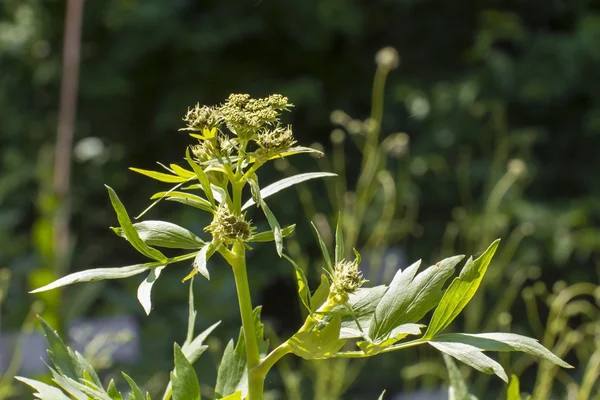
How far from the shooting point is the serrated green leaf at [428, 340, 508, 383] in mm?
321

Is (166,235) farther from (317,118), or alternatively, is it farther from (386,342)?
(317,118)

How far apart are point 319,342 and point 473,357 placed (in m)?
0.07

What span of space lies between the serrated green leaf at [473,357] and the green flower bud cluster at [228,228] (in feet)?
0.32

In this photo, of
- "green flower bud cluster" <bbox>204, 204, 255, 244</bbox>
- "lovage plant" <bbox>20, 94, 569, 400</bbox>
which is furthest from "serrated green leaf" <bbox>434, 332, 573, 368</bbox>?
"green flower bud cluster" <bbox>204, 204, 255, 244</bbox>

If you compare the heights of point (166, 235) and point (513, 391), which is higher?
point (166, 235)

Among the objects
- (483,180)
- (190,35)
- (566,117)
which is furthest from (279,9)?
(566,117)

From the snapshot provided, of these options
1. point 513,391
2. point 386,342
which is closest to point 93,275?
point 386,342

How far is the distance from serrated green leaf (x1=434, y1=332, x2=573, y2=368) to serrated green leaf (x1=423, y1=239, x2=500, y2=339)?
13mm

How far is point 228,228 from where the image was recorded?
0.33 metres

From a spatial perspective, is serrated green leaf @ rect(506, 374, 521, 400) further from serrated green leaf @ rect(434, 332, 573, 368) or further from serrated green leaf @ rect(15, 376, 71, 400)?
serrated green leaf @ rect(15, 376, 71, 400)

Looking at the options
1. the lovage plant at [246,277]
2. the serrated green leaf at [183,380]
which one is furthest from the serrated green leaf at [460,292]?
the serrated green leaf at [183,380]

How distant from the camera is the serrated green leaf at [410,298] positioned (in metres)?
0.35

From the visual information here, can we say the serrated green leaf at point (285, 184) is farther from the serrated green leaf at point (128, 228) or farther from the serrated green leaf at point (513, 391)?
the serrated green leaf at point (513, 391)

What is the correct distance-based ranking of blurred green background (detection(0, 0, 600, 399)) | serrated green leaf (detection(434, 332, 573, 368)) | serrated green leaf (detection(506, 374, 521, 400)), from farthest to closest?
blurred green background (detection(0, 0, 600, 399))
serrated green leaf (detection(506, 374, 521, 400))
serrated green leaf (detection(434, 332, 573, 368))
